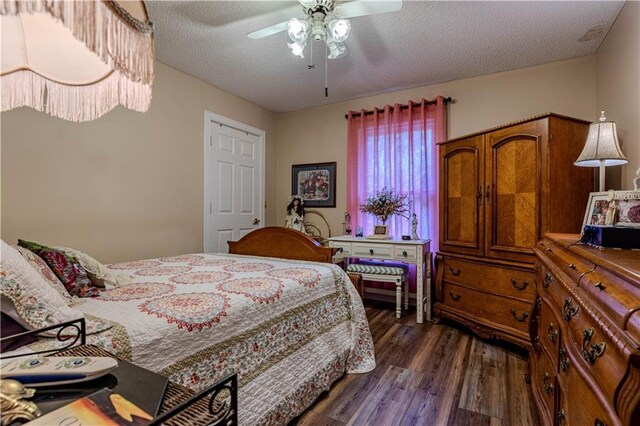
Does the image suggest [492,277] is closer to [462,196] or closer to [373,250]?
[462,196]

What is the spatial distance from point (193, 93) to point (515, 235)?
340 cm

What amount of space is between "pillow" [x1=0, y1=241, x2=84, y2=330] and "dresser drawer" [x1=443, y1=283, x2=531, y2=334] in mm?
2696

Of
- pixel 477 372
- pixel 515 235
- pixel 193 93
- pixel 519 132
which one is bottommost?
pixel 477 372

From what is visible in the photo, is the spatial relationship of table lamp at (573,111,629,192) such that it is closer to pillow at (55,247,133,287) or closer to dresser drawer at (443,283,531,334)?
dresser drawer at (443,283,531,334)

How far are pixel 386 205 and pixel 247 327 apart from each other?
8.01 ft

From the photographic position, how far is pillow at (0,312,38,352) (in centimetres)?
90

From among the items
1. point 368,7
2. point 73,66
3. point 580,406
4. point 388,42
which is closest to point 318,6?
point 368,7

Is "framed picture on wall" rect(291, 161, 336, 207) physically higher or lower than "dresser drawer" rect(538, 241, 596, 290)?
higher

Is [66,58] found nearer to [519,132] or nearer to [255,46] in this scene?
[255,46]

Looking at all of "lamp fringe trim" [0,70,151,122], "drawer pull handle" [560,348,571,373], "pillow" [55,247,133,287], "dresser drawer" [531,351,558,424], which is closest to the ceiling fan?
"lamp fringe trim" [0,70,151,122]

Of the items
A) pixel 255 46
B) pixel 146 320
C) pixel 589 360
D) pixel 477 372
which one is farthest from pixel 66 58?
pixel 477 372

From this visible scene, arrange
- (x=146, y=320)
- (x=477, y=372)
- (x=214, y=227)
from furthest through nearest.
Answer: (x=214, y=227), (x=477, y=372), (x=146, y=320)

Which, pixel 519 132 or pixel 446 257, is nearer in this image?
pixel 519 132

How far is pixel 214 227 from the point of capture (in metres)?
3.64
